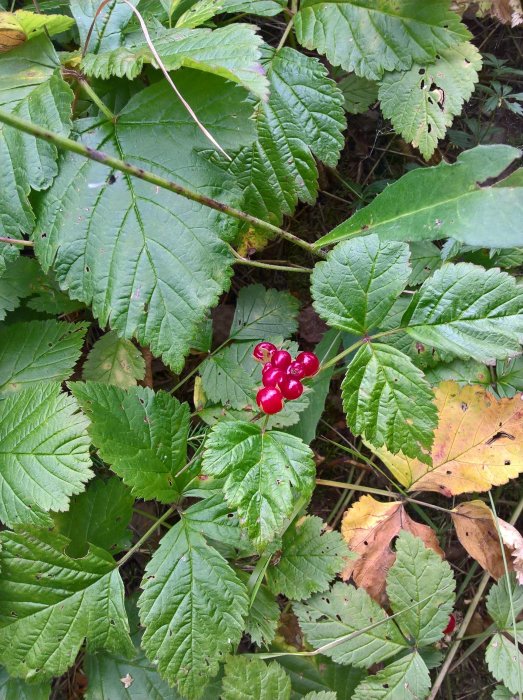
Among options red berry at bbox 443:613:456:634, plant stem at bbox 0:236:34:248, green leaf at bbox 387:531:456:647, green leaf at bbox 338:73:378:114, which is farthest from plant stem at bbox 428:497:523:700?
plant stem at bbox 0:236:34:248

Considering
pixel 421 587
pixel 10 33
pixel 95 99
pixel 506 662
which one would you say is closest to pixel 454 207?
pixel 95 99

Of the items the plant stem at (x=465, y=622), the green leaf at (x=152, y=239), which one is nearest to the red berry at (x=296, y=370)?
the green leaf at (x=152, y=239)

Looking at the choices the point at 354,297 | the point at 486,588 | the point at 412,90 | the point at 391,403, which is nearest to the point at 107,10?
the point at 412,90

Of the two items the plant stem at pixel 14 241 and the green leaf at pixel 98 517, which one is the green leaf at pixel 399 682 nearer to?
the green leaf at pixel 98 517

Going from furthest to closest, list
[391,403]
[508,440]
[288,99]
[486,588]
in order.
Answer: [486,588] < [508,440] < [288,99] < [391,403]

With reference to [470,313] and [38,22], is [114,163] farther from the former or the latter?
[470,313]

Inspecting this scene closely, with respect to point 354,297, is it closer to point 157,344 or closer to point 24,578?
point 157,344
